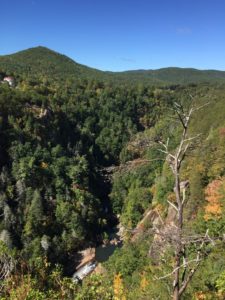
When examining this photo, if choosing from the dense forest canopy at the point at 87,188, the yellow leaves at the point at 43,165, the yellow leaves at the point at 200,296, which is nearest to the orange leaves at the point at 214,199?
the dense forest canopy at the point at 87,188

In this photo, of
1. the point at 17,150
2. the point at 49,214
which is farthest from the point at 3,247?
the point at 17,150

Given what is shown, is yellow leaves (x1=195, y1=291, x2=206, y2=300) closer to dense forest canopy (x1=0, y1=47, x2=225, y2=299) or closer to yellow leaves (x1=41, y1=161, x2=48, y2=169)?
dense forest canopy (x1=0, y1=47, x2=225, y2=299)

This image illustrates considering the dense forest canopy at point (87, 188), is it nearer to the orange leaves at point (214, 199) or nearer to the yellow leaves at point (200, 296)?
the orange leaves at point (214, 199)

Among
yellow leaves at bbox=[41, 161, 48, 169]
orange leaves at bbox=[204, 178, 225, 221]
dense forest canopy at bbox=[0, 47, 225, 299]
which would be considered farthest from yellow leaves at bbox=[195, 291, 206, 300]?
yellow leaves at bbox=[41, 161, 48, 169]

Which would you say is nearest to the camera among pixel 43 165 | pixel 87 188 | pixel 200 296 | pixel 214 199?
pixel 200 296

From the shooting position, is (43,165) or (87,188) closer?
(43,165)

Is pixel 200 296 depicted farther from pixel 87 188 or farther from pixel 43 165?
pixel 87 188

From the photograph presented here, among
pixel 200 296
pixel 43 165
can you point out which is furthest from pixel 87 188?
pixel 200 296

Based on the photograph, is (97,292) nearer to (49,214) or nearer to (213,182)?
(213,182)
